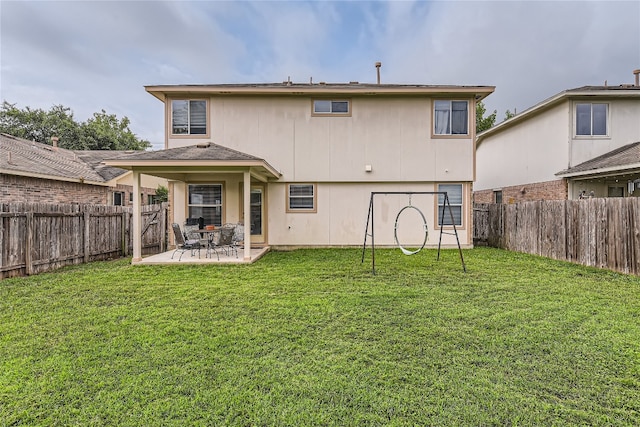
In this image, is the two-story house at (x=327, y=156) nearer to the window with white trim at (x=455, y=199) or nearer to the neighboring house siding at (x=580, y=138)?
the window with white trim at (x=455, y=199)

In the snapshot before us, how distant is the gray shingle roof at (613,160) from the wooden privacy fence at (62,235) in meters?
14.1

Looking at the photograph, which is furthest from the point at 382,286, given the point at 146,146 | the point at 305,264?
the point at 146,146

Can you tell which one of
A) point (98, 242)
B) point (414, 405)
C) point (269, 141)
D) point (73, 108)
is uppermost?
point (73, 108)

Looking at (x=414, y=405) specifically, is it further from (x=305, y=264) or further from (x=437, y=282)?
(x=305, y=264)

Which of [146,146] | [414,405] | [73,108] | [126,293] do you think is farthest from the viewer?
[146,146]

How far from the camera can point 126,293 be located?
5605 millimetres

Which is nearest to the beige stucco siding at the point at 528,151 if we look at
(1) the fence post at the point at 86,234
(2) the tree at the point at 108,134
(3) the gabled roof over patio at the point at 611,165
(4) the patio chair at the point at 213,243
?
(3) the gabled roof over patio at the point at 611,165

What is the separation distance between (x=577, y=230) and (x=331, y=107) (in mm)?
7886

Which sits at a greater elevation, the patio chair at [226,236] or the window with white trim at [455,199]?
the window with white trim at [455,199]

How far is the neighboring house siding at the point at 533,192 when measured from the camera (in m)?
11.8

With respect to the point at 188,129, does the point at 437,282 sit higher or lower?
lower

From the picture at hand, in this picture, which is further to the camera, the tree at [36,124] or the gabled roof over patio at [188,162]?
the tree at [36,124]

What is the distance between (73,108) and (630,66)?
49.6 meters

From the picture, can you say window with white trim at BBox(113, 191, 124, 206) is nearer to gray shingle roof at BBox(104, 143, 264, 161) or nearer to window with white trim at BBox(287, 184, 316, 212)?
gray shingle roof at BBox(104, 143, 264, 161)
